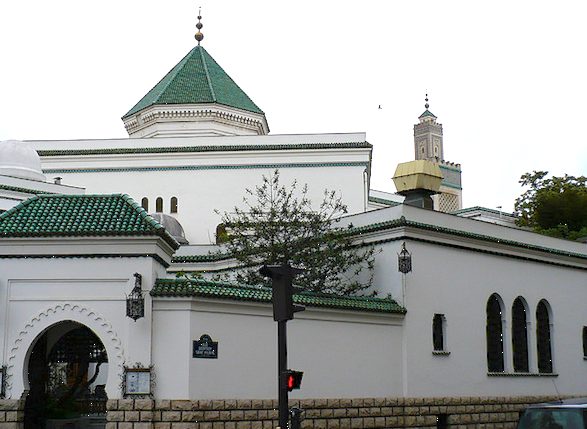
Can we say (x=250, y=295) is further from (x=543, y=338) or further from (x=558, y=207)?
(x=558, y=207)

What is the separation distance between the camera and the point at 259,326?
57.7 ft

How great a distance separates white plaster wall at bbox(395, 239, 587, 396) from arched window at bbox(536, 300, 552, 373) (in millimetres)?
165

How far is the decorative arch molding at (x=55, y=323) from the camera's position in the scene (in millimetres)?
16000

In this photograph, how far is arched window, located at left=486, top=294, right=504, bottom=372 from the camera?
891 inches

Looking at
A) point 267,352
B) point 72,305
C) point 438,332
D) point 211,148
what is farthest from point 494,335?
point 211,148

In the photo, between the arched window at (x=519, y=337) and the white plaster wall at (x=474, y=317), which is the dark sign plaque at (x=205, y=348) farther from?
the arched window at (x=519, y=337)

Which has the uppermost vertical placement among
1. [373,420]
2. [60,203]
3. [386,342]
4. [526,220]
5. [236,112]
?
[236,112]

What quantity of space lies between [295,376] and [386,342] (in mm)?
8833

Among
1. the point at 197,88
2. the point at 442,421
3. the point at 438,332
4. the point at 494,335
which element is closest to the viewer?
the point at 442,421

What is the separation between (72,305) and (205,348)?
8.68 ft

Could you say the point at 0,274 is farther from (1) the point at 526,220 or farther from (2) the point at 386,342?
(1) the point at 526,220

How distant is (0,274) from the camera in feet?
54.0

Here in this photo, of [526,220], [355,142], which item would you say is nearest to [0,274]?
[355,142]

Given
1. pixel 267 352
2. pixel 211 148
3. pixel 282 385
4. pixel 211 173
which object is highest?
pixel 211 148
